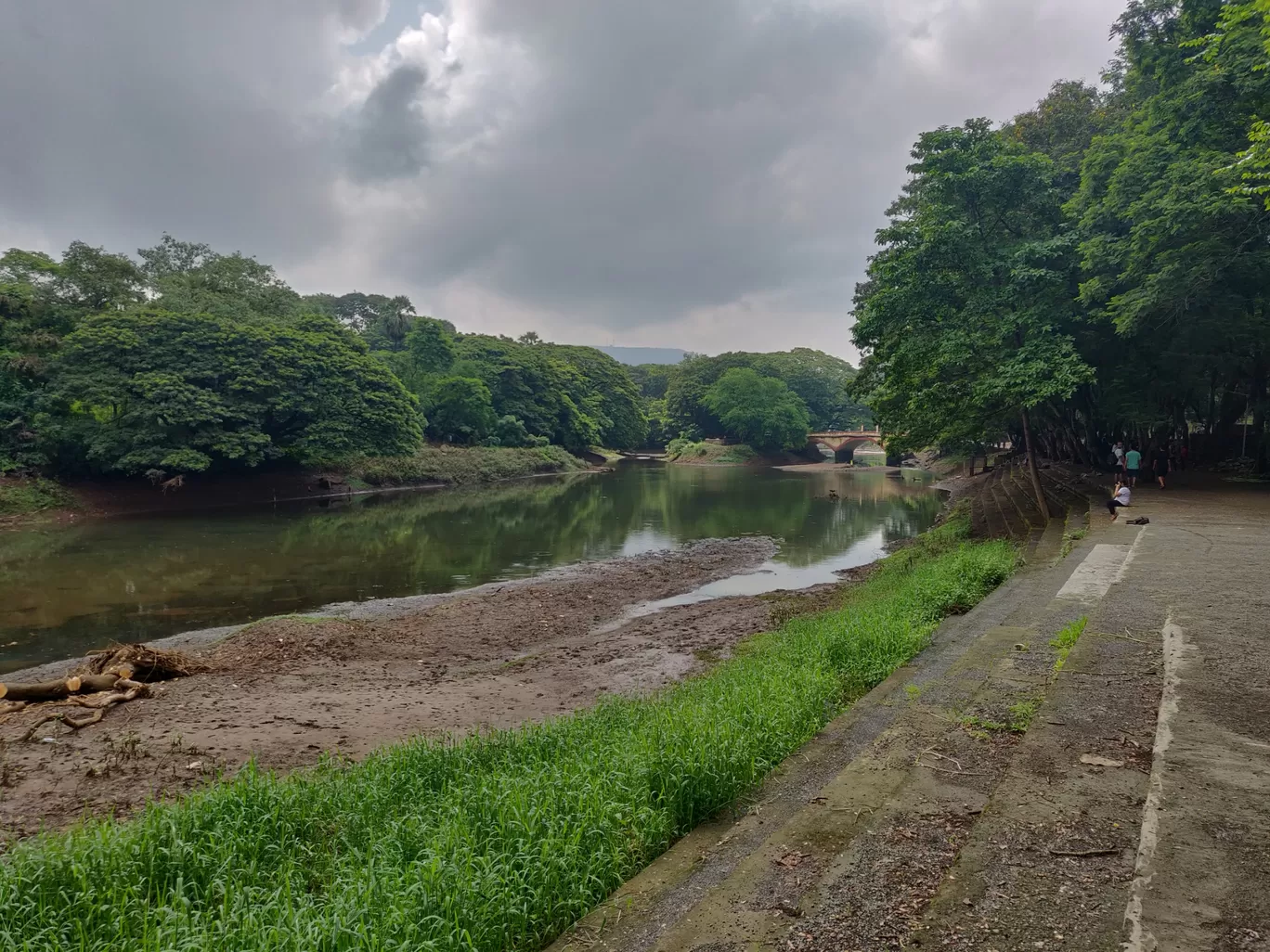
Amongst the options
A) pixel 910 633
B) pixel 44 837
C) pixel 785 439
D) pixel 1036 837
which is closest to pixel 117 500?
pixel 44 837

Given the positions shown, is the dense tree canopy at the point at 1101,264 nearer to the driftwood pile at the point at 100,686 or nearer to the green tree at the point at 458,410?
the driftwood pile at the point at 100,686

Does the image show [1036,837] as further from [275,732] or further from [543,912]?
[275,732]

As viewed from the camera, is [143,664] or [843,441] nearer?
[143,664]

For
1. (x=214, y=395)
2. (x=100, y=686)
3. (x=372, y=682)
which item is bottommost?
(x=372, y=682)

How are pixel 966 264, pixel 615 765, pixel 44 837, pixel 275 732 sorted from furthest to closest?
1. pixel 966 264
2. pixel 275 732
3. pixel 615 765
4. pixel 44 837

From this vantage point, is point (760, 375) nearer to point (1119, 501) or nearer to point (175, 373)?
point (175, 373)

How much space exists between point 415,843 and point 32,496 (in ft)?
100

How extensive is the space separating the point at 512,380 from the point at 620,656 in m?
53.7

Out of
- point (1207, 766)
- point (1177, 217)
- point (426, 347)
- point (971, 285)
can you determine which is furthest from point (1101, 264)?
point (426, 347)

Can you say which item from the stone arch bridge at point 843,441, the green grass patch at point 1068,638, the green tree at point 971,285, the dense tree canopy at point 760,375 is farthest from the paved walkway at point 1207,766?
the dense tree canopy at point 760,375

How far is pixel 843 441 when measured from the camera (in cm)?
7306

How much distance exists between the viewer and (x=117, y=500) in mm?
28000

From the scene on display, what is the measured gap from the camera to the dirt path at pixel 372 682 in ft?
17.3

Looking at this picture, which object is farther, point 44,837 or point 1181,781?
point 44,837
